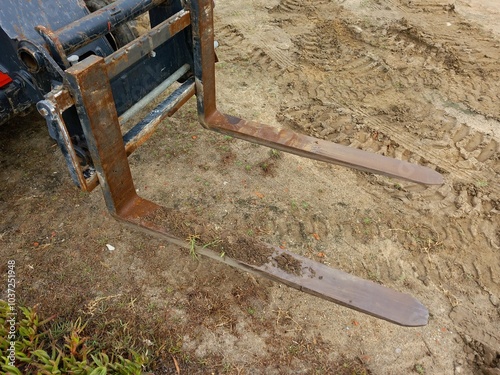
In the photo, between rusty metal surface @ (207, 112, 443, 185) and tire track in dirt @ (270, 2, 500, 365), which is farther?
tire track in dirt @ (270, 2, 500, 365)

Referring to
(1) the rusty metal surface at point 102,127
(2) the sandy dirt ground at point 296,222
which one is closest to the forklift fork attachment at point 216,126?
(1) the rusty metal surface at point 102,127

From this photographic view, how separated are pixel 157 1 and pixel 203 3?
11.3 inches

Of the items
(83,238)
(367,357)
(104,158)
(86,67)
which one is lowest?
(367,357)

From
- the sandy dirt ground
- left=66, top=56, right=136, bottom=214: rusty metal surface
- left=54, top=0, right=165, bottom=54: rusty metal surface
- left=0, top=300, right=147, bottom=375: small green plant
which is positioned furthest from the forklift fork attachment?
left=0, top=300, right=147, bottom=375: small green plant

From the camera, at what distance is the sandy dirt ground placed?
2479 mm

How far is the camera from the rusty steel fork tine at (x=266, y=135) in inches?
99.7

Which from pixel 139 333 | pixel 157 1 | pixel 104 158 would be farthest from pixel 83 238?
pixel 157 1

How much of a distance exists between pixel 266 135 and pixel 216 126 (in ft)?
1.30

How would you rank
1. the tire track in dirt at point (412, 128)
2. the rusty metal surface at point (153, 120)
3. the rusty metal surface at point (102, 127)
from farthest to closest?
1. the tire track in dirt at point (412, 128)
2. the rusty metal surface at point (153, 120)
3. the rusty metal surface at point (102, 127)

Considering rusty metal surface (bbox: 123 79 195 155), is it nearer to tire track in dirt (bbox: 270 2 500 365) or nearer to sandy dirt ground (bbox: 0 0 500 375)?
sandy dirt ground (bbox: 0 0 500 375)

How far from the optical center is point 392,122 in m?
4.05

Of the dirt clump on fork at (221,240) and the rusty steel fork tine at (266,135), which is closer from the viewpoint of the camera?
the dirt clump on fork at (221,240)

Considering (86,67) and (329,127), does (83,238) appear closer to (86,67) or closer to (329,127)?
(86,67)

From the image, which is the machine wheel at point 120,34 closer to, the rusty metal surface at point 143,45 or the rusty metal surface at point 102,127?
the rusty metal surface at point 143,45
